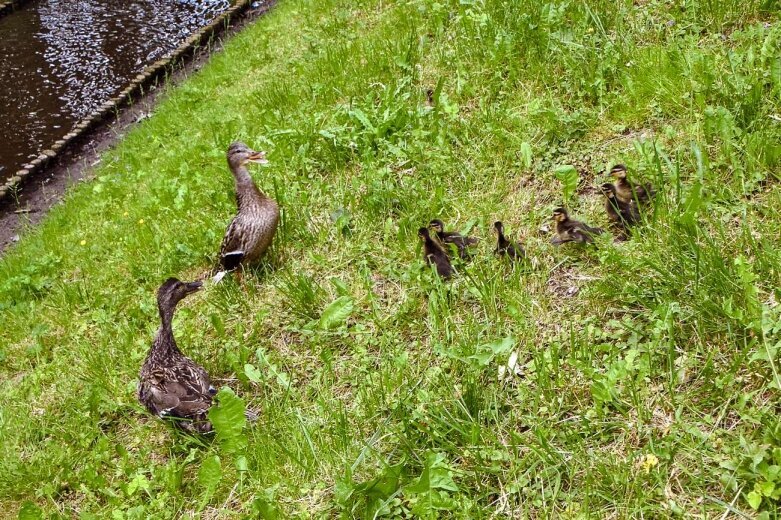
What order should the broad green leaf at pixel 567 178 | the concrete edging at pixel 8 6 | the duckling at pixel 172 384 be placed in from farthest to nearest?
the concrete edging at pixel 8 6 < the broad green leaf at pixel 567 178 < the duckling at pixel 172 384

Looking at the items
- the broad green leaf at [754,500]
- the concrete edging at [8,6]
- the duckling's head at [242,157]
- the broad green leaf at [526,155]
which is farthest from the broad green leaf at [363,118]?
the concrete edging at [8,6]

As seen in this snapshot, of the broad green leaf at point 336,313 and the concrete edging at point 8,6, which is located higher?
the concrete edging at point 8,6

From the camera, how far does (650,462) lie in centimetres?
A: 308

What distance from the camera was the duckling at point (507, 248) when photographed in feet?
15.1

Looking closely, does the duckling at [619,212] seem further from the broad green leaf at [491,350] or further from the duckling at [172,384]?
the duckling at [172,384]

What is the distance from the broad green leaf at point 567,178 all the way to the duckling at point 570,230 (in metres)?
0.40

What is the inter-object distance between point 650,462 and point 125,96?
1276 centimetres

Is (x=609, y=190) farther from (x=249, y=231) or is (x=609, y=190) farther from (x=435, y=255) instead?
(x=249, y=231)

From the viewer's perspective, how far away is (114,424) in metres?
4.94

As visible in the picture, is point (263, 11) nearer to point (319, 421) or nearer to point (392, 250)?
point (392, 250)

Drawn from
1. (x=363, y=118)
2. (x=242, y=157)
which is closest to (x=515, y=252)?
(x=363, y=118)

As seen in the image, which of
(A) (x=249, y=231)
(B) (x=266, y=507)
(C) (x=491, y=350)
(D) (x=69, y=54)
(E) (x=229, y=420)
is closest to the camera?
(B) (x=266, y=507)

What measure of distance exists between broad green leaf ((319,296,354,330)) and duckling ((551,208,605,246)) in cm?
155

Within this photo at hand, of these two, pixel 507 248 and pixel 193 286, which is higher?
pixel 507 248
